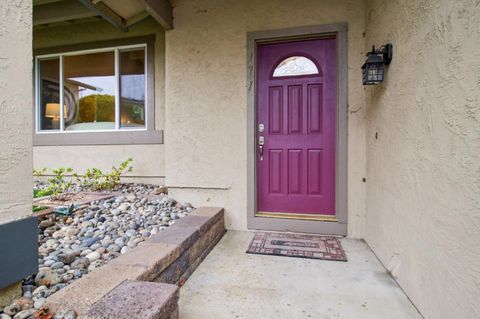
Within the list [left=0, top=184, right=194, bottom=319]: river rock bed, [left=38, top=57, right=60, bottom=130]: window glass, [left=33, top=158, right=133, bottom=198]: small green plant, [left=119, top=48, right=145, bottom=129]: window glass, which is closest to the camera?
[left=0, top=184, right=194, bottom=319]: river rock bed

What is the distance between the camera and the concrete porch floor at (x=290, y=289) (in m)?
1.52

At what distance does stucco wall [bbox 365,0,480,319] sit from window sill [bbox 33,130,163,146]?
3.12m

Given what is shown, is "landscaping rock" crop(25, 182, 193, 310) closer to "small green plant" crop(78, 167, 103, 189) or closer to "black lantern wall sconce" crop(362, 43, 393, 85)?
"small green plant" crop(78, 167, 103, 189)

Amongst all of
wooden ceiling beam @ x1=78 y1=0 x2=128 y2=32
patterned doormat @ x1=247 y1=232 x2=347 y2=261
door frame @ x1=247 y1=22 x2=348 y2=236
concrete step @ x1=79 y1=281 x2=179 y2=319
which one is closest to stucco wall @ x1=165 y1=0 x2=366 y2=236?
door frame @ x1=247 y1=22 x2=348 y2=236

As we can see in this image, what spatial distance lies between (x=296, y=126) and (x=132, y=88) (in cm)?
276

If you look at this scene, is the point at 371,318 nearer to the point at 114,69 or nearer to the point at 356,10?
the point at 356,10

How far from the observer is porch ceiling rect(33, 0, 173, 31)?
2.95 metres

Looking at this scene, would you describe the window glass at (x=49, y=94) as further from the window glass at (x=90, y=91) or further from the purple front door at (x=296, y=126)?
the purple front door at (x=296, y=126)

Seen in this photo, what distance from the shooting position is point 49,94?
174 inches

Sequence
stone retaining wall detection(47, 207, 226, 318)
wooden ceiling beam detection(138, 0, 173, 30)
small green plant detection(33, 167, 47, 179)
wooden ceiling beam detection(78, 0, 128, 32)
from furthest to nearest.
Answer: small green plant detection(33, 167, 47, 179) → wooden ceiling beam detection(78, 0, 128, 32) → wooden ceiling beam detection(138, 0, 173, 30) → stone retaining wall detection(47, 207, 226, 318)

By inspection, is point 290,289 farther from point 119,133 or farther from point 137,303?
point 119,133

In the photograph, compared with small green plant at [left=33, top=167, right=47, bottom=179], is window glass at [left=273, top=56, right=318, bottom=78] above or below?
above

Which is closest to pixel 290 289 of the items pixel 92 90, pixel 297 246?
pixel 297 246

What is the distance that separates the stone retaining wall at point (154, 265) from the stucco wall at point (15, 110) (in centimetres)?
45
